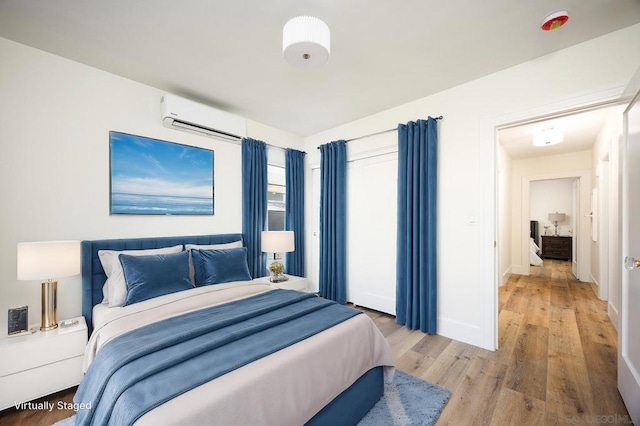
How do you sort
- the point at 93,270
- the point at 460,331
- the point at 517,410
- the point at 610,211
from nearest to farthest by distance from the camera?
1. the point at 517,410
2. the point at 93,270
3. the point at 460,331
4. the point at 610,211

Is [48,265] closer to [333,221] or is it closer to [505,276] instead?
[333,221]

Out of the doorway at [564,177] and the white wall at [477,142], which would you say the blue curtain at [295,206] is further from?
the doorway at [564,177]

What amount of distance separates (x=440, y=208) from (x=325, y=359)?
218 centimetres

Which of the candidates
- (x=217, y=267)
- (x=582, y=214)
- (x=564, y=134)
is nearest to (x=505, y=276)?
(x=582, y=214)

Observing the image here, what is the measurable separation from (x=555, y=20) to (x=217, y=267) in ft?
11.1

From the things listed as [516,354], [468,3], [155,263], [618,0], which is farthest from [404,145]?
[155,263]

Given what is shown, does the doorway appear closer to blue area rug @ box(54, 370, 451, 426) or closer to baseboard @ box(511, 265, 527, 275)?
baseboard @ box(511, 265, 527, 275)

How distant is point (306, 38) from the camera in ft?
5.16

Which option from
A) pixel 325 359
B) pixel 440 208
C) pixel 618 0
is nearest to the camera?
pixel 325 359

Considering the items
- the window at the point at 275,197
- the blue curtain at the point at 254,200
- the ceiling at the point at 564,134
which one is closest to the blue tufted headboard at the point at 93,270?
the blue curtain at the point at 254,200

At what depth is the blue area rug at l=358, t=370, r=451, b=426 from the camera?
167 centimetres

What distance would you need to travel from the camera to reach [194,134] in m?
3.14

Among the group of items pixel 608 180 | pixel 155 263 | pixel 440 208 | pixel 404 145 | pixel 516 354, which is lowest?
pixel 516 354

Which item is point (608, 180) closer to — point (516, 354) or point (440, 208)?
point (440, 208)
